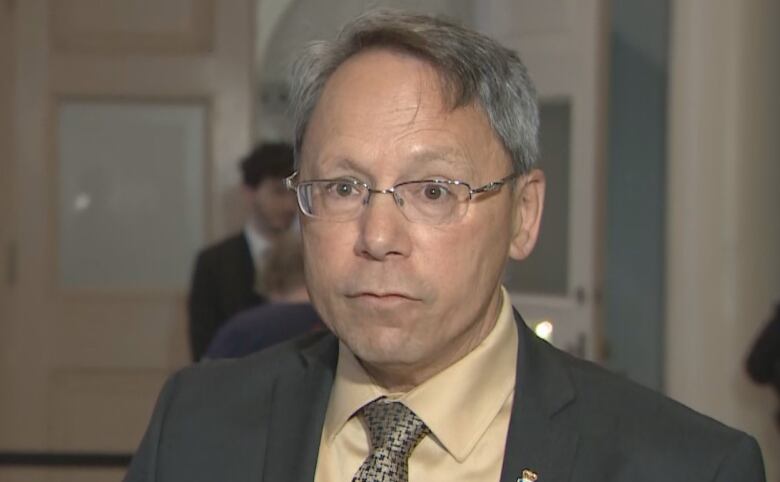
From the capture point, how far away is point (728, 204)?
4211 mm

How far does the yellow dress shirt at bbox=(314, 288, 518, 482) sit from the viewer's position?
4.64ft

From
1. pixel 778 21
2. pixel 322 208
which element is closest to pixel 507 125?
pixel 322 208

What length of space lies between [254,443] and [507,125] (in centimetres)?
42

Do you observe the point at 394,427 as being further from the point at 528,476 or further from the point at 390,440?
the point at 528,476

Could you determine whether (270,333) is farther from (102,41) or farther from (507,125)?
(102,41)

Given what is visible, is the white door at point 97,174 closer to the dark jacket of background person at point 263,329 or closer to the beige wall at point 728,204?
the beige wall at point 728,204

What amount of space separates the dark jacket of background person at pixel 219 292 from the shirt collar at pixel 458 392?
2513 mm

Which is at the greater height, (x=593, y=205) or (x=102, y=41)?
(x=102, y=41)

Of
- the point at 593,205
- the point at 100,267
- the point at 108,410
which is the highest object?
the point at 593,205

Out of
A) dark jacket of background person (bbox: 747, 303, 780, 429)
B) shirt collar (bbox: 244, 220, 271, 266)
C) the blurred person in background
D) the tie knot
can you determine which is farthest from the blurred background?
the tie knot

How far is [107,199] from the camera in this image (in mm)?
4945

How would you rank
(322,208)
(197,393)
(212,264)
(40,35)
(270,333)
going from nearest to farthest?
(322,208) → (197,393) → (270,333) → (212,264) → (40,35)

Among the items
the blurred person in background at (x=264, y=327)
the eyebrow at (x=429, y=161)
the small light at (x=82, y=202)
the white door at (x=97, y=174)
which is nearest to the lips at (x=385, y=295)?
the eyebrow at (x=429, y=161)

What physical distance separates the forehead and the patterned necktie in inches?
10.3
